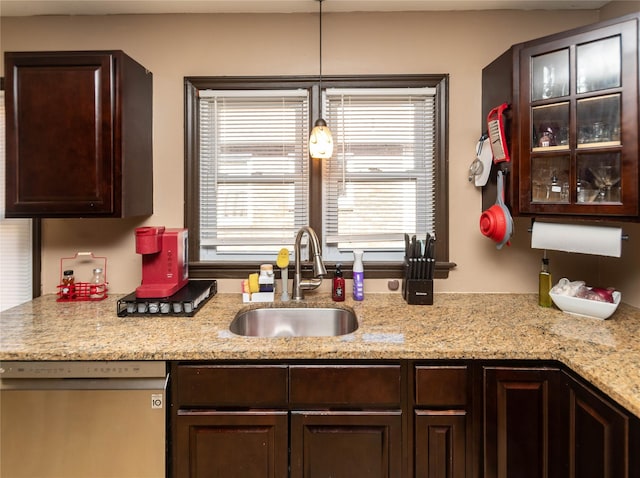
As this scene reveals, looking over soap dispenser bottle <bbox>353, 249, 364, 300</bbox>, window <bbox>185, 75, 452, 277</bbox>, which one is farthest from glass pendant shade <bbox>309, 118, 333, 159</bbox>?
soap dispenser bottle <bbox>353, 249, 364, 300</bbox>

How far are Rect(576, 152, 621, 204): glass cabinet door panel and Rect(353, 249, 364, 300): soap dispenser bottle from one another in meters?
1.02

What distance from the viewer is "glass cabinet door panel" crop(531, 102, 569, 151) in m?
1.53

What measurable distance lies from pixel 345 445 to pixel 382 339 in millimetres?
409

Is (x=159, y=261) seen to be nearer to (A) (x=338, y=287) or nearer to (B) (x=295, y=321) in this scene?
(B) (x=295, y=321)

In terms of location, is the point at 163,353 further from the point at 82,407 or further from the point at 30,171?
the point at 30,171

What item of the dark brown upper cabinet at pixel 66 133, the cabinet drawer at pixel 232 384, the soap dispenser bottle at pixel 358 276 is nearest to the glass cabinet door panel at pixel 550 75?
the soap dispenser bottle at pixel 358 276

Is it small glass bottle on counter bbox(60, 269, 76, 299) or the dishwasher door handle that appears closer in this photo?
the dishwasher door handle

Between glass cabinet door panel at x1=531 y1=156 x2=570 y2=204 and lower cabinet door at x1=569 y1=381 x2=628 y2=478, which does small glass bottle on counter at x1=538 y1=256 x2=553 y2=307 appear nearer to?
glass cabinet door panel at x1=531 y1=156 x2=570 y2=204

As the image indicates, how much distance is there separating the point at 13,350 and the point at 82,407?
0.32 meters

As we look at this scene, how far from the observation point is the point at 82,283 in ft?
6.32

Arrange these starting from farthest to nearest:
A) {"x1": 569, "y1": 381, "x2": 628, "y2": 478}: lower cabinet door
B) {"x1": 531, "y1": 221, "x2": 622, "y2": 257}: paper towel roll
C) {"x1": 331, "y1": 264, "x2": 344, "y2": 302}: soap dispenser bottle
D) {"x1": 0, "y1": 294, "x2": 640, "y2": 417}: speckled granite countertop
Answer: {"x1": 331, "y1": 264, "x2": 344, "y2": 302}: soap dispenser bottle → {"x1": 531, "y1": 221, "x2": 622, "y2": 257}: paper towel roll → {"x1": 0, "y1": 294, "x2": 640, "y2": 417}: speckled granite countertop → {"x1": 569, "y1": 381, "x2": 628, "y2": 478}: lower cabinet door

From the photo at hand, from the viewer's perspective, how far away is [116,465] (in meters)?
→ 1.30

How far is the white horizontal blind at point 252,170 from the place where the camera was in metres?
2.03

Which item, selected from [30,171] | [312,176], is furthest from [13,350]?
[312,176]
